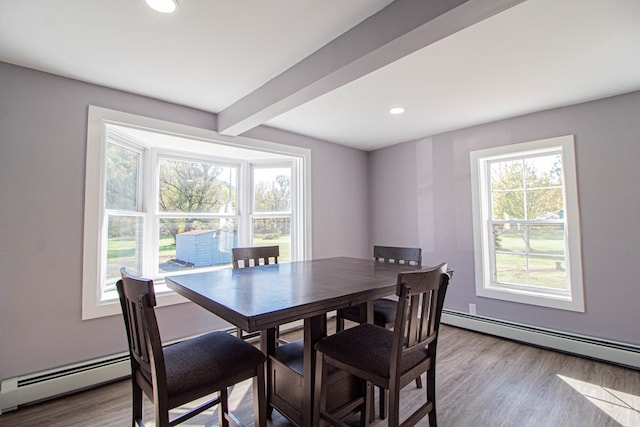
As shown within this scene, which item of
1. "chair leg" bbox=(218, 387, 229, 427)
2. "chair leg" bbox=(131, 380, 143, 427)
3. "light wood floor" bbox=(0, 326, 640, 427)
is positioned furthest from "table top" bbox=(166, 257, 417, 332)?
"light wood floor" bbox=(0, 326, 640, 427)

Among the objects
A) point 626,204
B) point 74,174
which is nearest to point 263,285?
point 74,174

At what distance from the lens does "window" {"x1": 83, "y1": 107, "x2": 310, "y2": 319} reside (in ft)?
7.88

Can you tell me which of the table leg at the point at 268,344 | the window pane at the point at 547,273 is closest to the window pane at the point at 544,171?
the window pane at the point at 547,273

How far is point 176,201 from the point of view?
10.6ft

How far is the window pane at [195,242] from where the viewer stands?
3.15m

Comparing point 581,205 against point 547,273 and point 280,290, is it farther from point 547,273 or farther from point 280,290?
point 280,290

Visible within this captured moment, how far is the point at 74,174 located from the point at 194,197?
118 centimetres

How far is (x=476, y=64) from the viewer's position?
7.04ft

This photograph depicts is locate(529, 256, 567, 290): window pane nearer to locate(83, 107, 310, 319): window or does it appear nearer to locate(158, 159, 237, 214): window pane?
locate(83, 107, 310, 319): window

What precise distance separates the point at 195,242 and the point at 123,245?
29.0 inches

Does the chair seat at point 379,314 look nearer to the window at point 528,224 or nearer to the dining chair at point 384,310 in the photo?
the dining chair at point 384,310

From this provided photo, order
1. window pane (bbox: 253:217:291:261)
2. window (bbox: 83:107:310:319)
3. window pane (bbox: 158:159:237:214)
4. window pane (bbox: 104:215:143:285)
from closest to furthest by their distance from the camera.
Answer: window (bbox: 83:107:310:319) → window pane (bbox: 104:215:143:285) → window pane (bbox: 158:159:237:214) → window pane (bbox: 253:217:291:261)

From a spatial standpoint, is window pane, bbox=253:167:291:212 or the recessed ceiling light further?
window pane, bbox=253:167:291:212

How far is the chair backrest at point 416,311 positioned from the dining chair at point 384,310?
560mm
